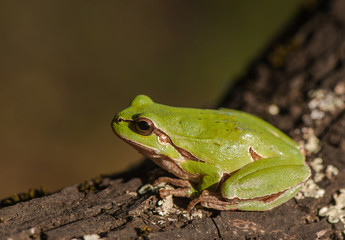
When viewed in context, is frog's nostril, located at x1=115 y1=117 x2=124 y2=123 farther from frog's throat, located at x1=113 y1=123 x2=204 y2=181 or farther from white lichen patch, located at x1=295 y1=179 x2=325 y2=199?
white lichen patch, located at x1=295 y1=179 x2=325 y2=199

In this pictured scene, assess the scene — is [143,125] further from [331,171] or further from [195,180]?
[331,171]

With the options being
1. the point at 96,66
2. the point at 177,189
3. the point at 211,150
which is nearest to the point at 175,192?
the point at 177,189

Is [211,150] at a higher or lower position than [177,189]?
higher

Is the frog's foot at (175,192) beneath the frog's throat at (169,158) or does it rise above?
beneath

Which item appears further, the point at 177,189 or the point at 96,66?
the point at 96,66

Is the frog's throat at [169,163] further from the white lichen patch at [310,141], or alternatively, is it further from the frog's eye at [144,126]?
the white lichen patch at [310,141]

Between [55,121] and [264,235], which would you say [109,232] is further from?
[55,121]

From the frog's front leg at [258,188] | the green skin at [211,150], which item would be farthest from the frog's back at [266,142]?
the frog's front leg at [258,188]

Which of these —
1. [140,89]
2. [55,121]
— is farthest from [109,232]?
[140,89]
